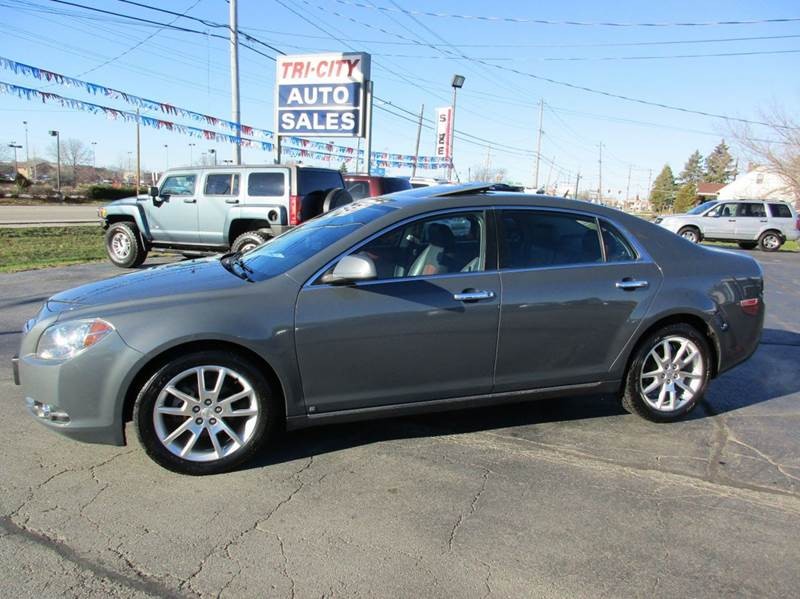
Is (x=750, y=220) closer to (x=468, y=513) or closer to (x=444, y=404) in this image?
(x=444, y=404)

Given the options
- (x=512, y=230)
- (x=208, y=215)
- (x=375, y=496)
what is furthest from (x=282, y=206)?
(x=375, y=496)

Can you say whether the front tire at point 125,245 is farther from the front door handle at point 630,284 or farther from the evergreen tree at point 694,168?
the evergreen tree at point 694,168

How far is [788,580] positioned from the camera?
2.58m

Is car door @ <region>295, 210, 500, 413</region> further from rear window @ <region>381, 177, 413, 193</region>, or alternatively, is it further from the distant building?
the distant building

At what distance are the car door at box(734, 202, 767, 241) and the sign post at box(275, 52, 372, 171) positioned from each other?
48.5ft

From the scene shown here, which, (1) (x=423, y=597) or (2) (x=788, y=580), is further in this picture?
(2) (x=788, y=580)

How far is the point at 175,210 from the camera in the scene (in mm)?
11242

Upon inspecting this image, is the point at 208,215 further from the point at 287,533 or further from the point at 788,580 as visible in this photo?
the point at 788,580

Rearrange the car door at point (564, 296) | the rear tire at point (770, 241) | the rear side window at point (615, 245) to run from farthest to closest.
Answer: the rear tire at point (770, 241), the rear side window at point (615, 245), the car door at point (564, 296)

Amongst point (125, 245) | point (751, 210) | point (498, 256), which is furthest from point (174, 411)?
point (751, 210)

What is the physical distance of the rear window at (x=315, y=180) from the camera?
10452 millimetres

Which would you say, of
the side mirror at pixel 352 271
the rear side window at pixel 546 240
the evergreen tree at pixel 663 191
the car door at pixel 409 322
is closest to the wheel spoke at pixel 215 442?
the car door at pixel 409 322

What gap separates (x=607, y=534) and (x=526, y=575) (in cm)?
56

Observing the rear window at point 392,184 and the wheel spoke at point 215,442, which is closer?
the wheel spoke at point 215,442
